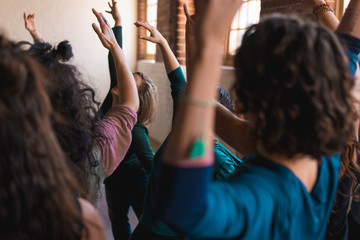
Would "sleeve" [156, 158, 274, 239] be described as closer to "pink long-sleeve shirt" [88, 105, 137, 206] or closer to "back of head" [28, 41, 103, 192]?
"back of head" [28, 41, 103, 192]

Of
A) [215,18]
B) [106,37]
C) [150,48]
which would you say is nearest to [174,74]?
[106,37]

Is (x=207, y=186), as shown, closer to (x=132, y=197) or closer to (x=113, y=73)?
(x=113, y=73)

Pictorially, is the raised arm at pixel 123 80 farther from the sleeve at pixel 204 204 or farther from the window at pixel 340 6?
the window at pixel 340 6

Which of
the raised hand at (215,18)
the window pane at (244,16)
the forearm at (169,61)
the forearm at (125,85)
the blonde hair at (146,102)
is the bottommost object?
the blonde hair at (146,102)

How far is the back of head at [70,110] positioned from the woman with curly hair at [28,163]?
0.31 metres

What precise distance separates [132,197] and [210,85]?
6.00ft

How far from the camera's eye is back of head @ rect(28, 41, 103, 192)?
1009mm

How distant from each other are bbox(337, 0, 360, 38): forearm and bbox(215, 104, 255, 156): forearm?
1.25 feet

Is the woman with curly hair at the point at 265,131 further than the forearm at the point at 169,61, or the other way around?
the forearm at the point at 169,61

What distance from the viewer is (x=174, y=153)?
0.56 meters

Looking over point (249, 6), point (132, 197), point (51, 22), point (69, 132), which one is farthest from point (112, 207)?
point (51, 22)

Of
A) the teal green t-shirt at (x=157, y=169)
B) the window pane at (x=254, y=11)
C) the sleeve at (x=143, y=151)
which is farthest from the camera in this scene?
the window pane at (x=254, y=11)

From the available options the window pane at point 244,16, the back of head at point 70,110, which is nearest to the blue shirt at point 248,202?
the back of head at point 70,110

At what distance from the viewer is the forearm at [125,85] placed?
53.7 inches
